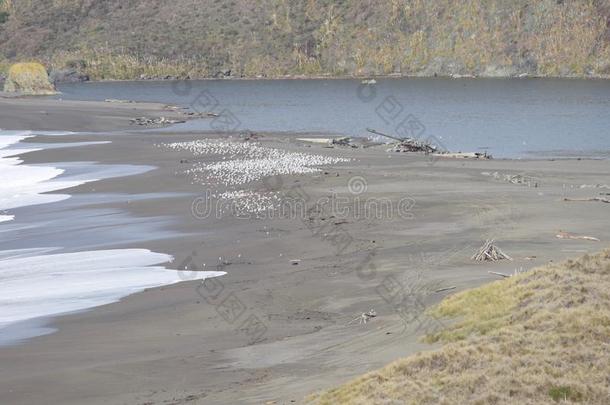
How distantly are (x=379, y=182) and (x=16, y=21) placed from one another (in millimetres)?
161863

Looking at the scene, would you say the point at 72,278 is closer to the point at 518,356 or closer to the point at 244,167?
the point at 518,356

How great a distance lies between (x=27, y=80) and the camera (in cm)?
11200

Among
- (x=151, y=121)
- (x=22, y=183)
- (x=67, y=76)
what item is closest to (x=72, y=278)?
(x=22, y=183)

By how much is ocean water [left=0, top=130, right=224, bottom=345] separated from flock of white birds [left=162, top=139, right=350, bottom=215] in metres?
3.91

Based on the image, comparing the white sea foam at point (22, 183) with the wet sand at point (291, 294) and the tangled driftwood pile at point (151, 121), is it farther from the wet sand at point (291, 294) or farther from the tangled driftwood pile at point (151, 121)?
the tangled driftwood pile at point (151, 121)

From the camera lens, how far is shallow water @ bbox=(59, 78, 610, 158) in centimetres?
6006

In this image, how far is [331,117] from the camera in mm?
78375

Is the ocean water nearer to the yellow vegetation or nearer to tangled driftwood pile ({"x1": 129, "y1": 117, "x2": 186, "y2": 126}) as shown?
tangled driftwood pile ({"x1": 129, "y1": 117, "x2": 186, "y2": 126})

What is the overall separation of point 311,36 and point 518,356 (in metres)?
157

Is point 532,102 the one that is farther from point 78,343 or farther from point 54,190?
point 78,343

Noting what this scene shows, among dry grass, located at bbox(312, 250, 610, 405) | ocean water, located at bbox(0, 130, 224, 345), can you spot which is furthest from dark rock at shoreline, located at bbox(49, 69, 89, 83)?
dry grass, located at bbox(312, 250, 610, 405)

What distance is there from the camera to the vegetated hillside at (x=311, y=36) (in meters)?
141

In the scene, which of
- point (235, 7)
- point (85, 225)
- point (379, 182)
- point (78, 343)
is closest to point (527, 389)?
point (78, 343)

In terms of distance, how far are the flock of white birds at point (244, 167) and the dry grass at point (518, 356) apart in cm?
1640
